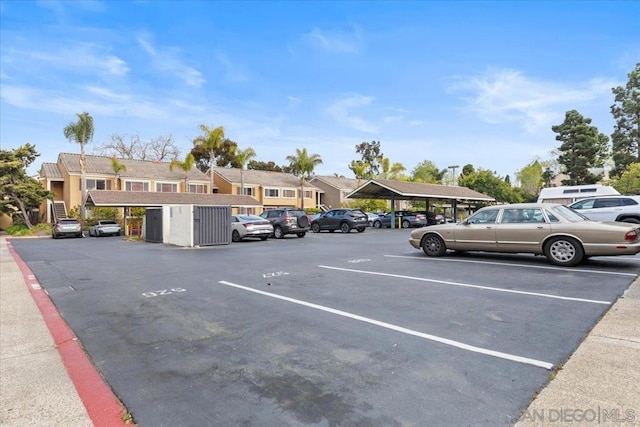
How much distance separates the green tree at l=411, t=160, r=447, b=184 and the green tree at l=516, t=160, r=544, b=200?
44.0 feet

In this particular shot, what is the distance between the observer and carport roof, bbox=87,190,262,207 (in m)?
30.1

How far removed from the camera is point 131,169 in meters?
42.1

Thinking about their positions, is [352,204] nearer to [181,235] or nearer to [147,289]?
[181,235]

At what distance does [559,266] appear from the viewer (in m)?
8.96

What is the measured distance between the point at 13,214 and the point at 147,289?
122 ft

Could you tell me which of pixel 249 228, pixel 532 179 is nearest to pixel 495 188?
pixel 532 179

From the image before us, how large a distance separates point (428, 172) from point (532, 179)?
1718 centimetres

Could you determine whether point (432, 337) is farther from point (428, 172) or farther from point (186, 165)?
point (428, 172)

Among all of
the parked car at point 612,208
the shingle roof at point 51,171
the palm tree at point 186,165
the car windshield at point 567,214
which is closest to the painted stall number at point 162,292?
the car windshield at point 567,214

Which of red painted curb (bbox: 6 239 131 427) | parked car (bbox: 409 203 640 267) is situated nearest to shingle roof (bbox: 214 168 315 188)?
parked car (bbox: 409 203 640 267)

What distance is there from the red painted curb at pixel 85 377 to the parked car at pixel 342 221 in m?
20.1

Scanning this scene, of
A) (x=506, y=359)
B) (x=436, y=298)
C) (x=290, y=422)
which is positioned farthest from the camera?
(x=436, y=298)

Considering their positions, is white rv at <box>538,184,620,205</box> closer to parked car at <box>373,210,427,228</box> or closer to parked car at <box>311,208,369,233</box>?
parked car at <box>373,210,427,228</box>

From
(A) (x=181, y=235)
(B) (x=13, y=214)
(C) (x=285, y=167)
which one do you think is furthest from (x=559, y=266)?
(C) (x=285, y=167)
